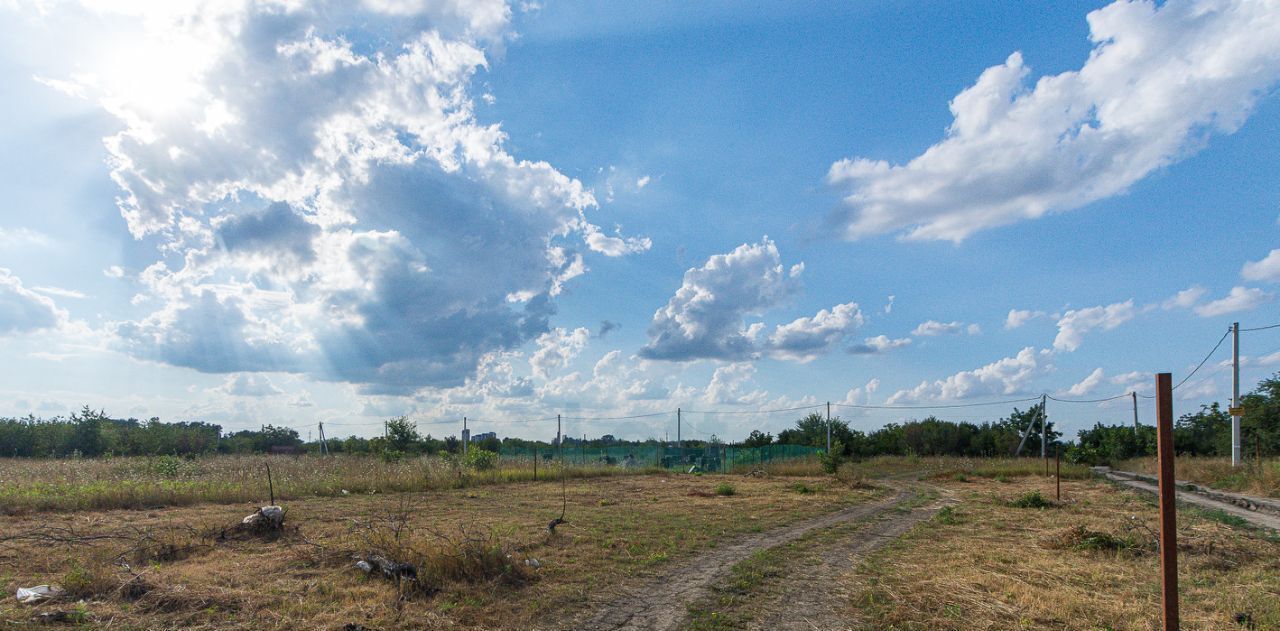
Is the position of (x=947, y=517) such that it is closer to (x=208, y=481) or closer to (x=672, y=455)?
(x=208, y=481)

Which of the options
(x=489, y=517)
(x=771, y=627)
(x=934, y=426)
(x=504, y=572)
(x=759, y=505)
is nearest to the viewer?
(x=771, y=627)

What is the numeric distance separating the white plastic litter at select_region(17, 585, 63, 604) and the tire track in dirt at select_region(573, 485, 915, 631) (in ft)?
16.8

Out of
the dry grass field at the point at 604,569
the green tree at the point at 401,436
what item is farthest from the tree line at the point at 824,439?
the dry grass field at the point at 604,569

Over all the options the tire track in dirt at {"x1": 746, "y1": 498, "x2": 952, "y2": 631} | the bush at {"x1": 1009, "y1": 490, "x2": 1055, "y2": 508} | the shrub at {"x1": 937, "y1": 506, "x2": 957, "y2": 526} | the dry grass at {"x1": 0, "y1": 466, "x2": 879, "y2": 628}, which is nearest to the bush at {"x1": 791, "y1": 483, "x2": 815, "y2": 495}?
the bush at {"x1": 1009, "y1": 490, "x2": 1055, "y2": 508}

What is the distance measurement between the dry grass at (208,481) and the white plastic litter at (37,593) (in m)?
9.12

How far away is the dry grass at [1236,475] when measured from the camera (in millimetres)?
19828

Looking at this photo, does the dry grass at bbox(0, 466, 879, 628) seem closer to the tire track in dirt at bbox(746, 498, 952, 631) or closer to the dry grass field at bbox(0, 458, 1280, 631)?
the dry grass field at bbox(0, 458, 1280, 631)

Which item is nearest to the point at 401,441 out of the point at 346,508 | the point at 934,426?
the point at 346,508

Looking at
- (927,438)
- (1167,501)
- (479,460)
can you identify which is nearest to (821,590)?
(1167,501)

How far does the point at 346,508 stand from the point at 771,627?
36.0ft

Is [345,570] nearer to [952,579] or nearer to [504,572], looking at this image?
[504,572]

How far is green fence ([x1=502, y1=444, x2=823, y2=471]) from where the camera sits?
2978 centimetres

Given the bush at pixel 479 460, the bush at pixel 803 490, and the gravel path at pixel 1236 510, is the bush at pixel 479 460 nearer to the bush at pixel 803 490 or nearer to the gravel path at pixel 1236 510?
the bush at pixel 803 490

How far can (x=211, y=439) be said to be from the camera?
38500mm
